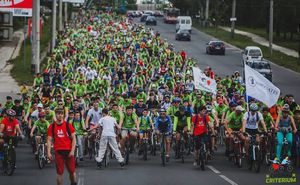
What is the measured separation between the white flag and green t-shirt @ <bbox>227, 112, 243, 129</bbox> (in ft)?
3.07

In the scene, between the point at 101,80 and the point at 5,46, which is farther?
the point at 5,46

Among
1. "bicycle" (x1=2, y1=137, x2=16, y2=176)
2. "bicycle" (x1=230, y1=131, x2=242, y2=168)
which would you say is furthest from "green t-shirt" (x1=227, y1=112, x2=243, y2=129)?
"bicycle" (x1=2, y1=137, x2=16, y2=176)

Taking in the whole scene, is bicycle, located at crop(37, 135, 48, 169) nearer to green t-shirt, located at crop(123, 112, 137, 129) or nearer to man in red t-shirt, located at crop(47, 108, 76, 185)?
green t-shirt, located at crop(123, 112, 137, 129)

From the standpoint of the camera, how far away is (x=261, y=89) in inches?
858

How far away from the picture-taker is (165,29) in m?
105

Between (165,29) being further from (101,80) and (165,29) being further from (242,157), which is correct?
(242,157)

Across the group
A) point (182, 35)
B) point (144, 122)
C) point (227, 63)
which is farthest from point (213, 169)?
point (182, 35)

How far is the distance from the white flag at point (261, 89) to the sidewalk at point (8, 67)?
1939 centimetres

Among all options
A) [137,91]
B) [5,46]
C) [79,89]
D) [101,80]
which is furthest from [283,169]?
[5,46]

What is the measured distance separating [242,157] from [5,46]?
51.1 meters

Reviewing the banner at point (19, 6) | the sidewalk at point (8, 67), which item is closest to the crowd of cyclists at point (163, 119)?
the banner at point (19, 6)

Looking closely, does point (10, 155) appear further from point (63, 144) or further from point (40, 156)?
point (63, 144)

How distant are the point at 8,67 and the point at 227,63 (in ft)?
55.2

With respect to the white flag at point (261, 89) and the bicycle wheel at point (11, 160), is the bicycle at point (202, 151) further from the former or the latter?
the bicycle wheel at point (11, 160)
